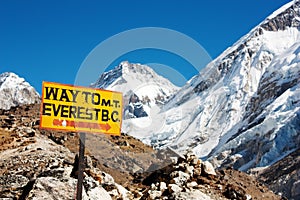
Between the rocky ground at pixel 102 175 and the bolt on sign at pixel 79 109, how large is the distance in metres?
5.36

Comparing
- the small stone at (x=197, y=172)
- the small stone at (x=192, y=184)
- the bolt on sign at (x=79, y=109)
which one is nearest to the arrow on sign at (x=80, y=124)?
the bolt on sign at (x=79, y=109)

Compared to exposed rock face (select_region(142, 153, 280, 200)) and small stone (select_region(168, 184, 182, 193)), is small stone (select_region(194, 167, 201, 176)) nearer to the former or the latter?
→ exposed rock face (select_region(142, 153, 280, 200))

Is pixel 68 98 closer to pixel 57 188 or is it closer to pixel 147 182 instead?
pixel 57 188

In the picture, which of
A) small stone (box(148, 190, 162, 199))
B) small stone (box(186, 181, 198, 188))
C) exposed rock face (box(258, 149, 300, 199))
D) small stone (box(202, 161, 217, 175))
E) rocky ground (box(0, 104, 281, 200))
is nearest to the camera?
rocky ground (box(0, 104, 281, 200))

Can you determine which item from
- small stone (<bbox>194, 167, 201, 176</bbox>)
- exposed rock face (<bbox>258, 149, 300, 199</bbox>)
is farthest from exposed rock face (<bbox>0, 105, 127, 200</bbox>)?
exposed rock face (<bbox>258, 149, 300, 199</bbox>)

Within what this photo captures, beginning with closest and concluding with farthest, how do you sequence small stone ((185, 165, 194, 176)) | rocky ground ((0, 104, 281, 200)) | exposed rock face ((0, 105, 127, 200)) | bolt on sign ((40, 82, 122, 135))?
1. bolt on sign ((40, 82, 122, 135))
2. exposed rock face ((0, 105, 127, 200))
3. rocky ground ((0, 104, 281, 200))
4. small stone ((185, 165, 194, 176))

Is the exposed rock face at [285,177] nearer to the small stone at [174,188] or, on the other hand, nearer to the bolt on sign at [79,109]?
the small stone at [174,188]

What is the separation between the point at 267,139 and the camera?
199 metres

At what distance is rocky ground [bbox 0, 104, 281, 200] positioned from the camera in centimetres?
1805

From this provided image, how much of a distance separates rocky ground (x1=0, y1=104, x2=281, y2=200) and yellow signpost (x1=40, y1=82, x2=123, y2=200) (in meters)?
5.35

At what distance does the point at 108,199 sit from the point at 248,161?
18500cm

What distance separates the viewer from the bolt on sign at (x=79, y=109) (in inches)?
418

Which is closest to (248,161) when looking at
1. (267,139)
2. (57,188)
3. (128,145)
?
(267,139)

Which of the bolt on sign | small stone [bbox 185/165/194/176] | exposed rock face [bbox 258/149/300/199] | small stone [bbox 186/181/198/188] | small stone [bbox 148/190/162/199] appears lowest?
the bolt on sign
